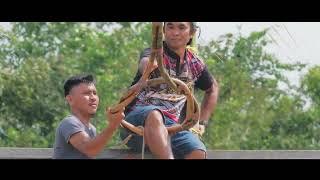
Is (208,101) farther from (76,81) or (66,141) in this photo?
(66,141)

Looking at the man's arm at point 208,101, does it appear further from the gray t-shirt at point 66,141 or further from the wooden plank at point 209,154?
the gray t-shirt at point 66,141

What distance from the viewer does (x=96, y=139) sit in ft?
11.4

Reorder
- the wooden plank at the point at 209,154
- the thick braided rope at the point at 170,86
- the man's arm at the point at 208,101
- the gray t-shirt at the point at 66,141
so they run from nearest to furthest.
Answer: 1. the thick braided rope at the point at 170,86
2. the gray t-shirt at the point at 66,141
3. the wooden plank at the point at 209,154
4. the man's arm at the point at 208,101

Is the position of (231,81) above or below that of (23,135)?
above

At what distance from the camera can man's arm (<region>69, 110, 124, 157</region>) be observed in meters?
3.42

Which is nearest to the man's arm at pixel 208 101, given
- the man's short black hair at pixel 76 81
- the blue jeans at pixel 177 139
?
the blue jeans at pixel 177 139

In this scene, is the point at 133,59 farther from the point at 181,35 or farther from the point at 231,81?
the point at 181,35

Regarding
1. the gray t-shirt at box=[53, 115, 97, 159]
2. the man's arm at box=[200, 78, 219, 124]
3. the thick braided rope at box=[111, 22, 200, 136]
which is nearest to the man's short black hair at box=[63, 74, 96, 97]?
the gray t-shirt at box=[53, 115, 97, 159]

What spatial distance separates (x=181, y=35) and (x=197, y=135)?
443 millimetres

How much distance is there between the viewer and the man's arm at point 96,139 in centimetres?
342
